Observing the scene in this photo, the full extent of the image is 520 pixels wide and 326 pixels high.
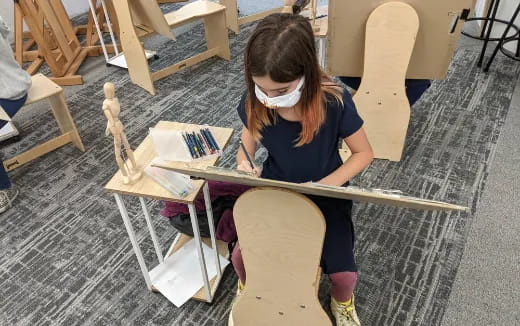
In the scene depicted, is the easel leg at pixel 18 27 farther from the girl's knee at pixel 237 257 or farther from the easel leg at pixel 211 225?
the girl's knee at pixel 237 257

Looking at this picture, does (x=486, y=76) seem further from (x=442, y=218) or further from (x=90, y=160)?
(x=90, y=160)

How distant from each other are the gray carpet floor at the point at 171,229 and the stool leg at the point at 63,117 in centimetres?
8

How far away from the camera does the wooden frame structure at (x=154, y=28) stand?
2.75m

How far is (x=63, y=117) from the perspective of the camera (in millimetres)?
2486

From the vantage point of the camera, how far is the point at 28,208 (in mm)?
2201

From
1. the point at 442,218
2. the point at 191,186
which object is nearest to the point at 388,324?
the point at 442,218

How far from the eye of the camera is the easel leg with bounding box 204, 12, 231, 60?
10.7 feet

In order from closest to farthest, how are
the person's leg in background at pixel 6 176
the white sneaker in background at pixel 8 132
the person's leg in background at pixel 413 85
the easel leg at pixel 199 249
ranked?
the easel leg at pixel 199 249 < the person's leg in background at pixel 6 176 < the person's leg in background at pixel 413 85 < the white sneaker in background at pixel 8 132

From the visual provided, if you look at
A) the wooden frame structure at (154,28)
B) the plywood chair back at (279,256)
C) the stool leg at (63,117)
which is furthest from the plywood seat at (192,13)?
the plywood chair back at (279,256)

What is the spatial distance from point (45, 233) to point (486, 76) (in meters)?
2.96

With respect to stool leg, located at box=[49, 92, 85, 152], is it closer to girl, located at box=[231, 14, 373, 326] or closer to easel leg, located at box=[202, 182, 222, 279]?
easel leg, located at box=[202, 182, 222, 279]

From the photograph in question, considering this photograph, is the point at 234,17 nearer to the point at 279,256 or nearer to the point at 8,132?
the point at 8,132

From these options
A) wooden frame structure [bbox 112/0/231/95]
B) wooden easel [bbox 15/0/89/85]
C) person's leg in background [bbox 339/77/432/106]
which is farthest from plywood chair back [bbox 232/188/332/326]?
wooden easel [bbox 15/0/89/85]

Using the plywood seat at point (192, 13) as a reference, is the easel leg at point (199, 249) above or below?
below
